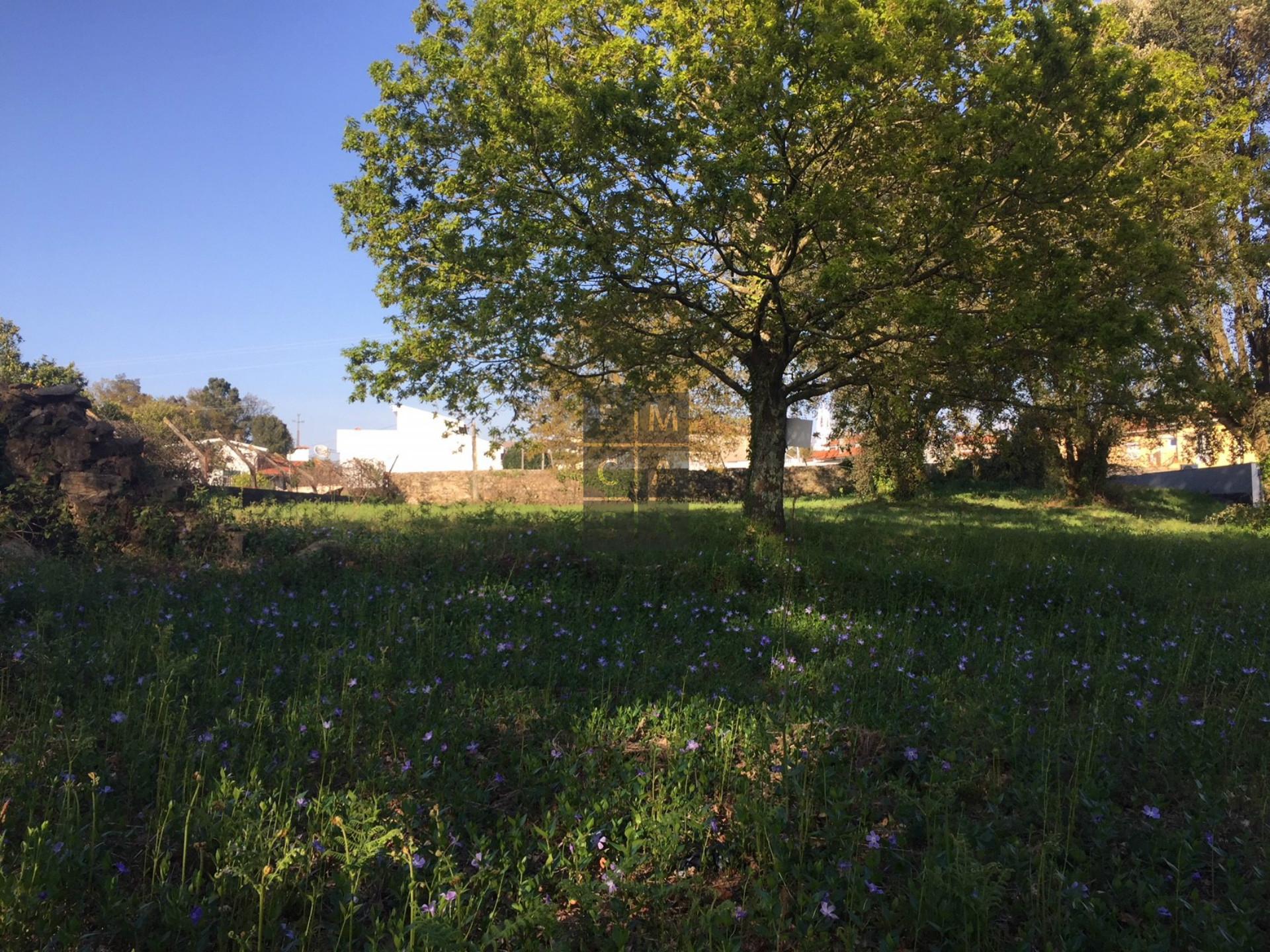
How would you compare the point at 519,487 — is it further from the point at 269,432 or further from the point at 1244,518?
the point at 269,432

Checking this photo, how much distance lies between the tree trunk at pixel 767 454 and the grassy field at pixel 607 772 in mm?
3906

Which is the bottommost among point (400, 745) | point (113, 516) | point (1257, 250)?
point (400, 745)

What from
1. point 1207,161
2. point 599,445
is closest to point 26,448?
point 599,445

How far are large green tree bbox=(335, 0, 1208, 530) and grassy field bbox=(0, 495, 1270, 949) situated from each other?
4012mm

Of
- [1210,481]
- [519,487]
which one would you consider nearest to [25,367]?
[519,487]

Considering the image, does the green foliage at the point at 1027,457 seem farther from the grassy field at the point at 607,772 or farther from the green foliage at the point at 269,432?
the green foliage at the point at 269,432

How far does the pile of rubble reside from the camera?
823 cm

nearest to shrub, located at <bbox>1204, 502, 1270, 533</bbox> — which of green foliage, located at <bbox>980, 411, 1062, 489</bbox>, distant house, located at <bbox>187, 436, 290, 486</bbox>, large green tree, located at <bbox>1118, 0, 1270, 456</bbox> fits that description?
large green tree, located at <bbox>1118, 0, 1270, 456</bbox>

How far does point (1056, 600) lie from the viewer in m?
7.88

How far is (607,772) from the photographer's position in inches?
139

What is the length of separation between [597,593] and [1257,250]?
41.3 ft

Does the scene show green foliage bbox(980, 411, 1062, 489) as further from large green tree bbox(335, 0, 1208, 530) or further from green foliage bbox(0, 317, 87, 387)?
green foliage bbox(0, 317, 87, 387)

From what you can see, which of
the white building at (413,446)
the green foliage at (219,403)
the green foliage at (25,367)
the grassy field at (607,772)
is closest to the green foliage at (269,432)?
the green foliage at (219,403)

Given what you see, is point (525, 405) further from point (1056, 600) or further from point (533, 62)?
point (1056, 600)
